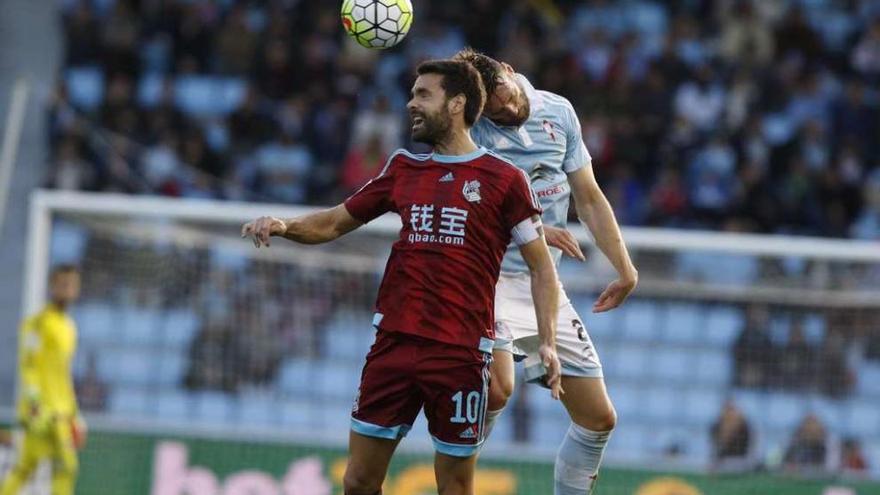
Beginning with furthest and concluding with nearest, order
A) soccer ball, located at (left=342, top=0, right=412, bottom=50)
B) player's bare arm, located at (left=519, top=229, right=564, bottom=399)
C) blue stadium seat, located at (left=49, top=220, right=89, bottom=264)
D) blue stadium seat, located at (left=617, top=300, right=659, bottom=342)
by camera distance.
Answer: blue stadium seat, located at (left=49, top=220, right=89, bottom=264) < blue stadium seat, located at (left=617, top=300, right=659, bottom=342) < soccer ball, located at (left=342, top=0, right=412, bottom=50) < player's bare arm, located at (left=519, top=229, right=564, bottom=399)

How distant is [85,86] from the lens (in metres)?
18.3

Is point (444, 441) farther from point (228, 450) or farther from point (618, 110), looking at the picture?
point (618, 110)

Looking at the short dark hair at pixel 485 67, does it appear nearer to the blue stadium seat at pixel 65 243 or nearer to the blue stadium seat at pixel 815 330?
the blue stadium seat at pixel 815 330

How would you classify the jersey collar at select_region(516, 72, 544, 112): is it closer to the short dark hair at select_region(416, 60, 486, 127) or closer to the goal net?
the short dark hair at select_region(416, 60, 486, 127)

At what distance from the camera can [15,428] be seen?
12875 millimetres

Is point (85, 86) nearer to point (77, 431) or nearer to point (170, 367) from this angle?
point (170, 367)

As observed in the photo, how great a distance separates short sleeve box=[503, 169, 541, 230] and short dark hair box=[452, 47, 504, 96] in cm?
58

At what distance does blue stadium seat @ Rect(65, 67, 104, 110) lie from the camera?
18047 millimetres

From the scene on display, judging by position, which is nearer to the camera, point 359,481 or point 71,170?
point 359,481

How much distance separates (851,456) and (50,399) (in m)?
6.26

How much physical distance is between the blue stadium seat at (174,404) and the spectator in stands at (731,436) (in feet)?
14.0

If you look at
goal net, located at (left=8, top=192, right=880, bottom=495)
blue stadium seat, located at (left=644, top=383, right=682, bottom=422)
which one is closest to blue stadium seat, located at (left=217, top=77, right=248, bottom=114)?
goal net, located at (left=8, top=192, right=880, bottom=495)

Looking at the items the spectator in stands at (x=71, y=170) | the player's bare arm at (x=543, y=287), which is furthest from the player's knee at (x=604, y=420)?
the spectator in stands at (x=71, y=170)

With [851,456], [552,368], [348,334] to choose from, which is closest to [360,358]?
[348,334]
